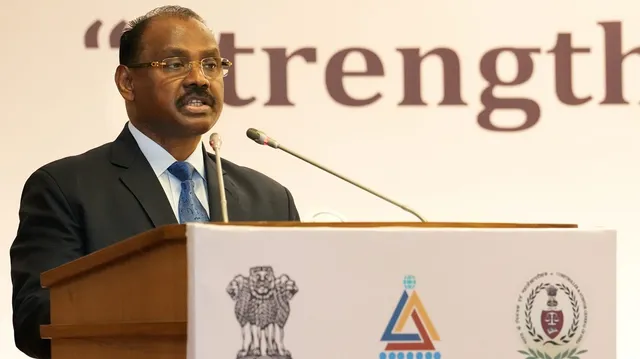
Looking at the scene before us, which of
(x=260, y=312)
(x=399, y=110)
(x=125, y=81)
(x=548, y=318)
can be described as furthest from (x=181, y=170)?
(x=399, y=110)

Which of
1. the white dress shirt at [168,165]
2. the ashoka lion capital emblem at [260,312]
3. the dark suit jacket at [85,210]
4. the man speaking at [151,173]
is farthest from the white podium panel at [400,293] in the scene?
the white dress shirt at [168,165]

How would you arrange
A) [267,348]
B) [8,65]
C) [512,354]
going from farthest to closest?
[8,65] < [512,354] < [267,348]

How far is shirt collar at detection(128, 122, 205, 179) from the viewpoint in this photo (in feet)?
9.48

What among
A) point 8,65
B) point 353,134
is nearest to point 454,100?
point 353,134

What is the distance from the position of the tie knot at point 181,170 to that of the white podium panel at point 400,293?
1.05m

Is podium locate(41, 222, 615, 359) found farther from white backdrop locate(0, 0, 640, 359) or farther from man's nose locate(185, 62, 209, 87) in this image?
white backdrop locate(0, 0, 640, 359)

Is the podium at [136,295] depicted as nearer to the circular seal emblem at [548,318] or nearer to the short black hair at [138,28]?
the circular seal emblem at [548,318]

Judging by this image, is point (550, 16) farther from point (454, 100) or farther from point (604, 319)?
point (604, 319)

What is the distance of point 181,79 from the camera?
2844mm

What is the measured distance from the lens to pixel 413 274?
6.27ft

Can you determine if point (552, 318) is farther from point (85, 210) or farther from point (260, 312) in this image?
point (85, 210)

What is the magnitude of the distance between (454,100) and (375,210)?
523 mm

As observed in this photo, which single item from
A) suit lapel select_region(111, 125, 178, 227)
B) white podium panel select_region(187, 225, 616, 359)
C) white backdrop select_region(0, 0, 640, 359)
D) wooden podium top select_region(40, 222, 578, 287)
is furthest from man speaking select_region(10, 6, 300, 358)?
white backdrop select_region(0, 0, 640, 359)

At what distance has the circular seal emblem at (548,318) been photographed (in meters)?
1.95
